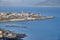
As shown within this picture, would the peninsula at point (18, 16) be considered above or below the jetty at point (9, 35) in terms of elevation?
above

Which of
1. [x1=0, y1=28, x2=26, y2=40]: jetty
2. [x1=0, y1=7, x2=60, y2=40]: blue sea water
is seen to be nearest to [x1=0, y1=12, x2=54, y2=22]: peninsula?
[x1=0, y1=7, x2=60, y2=40]: blue sea water

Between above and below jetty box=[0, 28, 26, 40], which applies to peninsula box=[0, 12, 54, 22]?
above

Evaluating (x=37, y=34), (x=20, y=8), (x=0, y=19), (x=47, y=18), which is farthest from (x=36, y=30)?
(x=0, y=19)

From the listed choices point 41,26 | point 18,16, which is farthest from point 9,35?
point 41,26

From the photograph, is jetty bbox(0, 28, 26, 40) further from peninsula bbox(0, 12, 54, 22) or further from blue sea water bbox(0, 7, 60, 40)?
peninsula bbox(0, 12, 54, 22)

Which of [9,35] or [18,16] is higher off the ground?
[18,16]

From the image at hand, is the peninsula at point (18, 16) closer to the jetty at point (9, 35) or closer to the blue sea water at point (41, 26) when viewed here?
the blue sea water at point (41, 26)

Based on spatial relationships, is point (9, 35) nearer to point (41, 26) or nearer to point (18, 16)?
point (18, 16)

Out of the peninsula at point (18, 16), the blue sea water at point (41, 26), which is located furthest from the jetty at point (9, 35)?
the peninsula at point (18, 16)

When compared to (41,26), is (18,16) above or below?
above

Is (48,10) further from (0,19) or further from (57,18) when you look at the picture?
(0,19)
